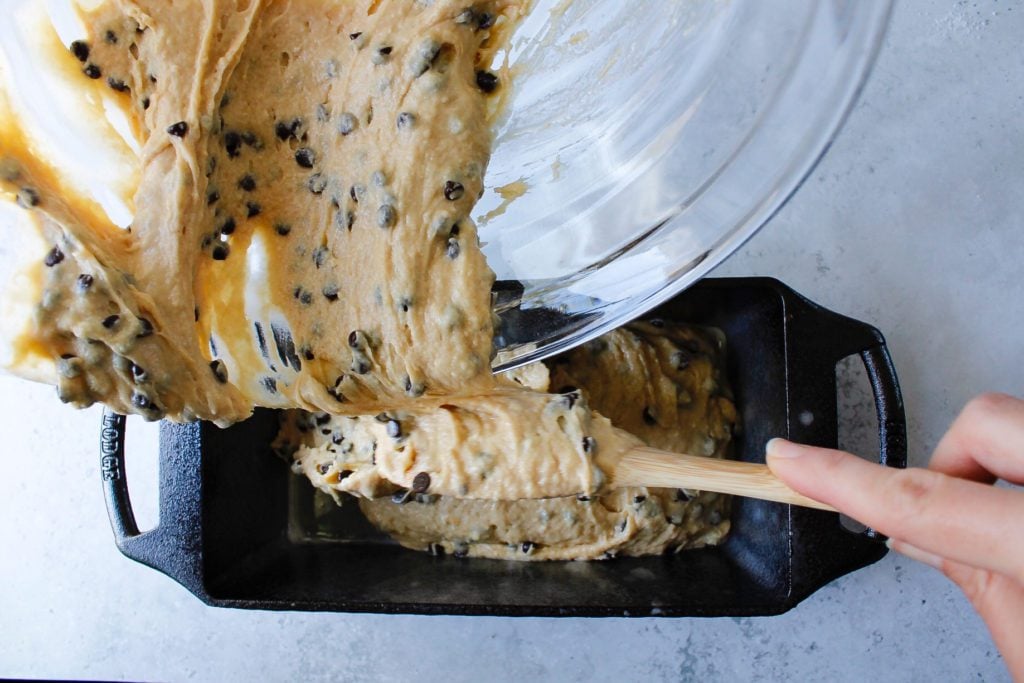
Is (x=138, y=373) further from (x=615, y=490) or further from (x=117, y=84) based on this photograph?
(x=615, y=490)

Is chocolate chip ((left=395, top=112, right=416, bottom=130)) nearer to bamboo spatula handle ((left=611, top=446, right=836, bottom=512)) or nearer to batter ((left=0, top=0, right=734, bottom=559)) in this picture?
batter ((left=0, top=0, right=734, bottom=559))

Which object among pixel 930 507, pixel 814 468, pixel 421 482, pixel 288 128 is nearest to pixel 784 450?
pixel 814 468

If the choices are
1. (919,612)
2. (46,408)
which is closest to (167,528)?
(46,408)

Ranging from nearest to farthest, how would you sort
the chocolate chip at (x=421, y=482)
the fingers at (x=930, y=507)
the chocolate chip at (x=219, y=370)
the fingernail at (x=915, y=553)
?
1. the fingers at (x=930, y=507)
2. the chocolate chip at (x=219, y=370)
3. the fingernail at (x=915, y=553)
4. the chocolate chip at (x=421, y=482)

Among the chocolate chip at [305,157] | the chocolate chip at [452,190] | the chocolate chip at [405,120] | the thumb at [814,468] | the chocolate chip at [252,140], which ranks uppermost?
the chocolate chip at [252,140]

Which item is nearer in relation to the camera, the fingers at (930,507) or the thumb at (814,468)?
the fingers at (930,507)

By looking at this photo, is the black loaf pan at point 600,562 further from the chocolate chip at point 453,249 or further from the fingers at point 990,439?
the chocolate chip at point 453,249

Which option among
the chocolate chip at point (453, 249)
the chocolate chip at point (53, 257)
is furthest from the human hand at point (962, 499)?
the chocolate chip at point (53, 257)

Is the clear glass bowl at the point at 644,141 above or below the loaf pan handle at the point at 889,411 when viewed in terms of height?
above
